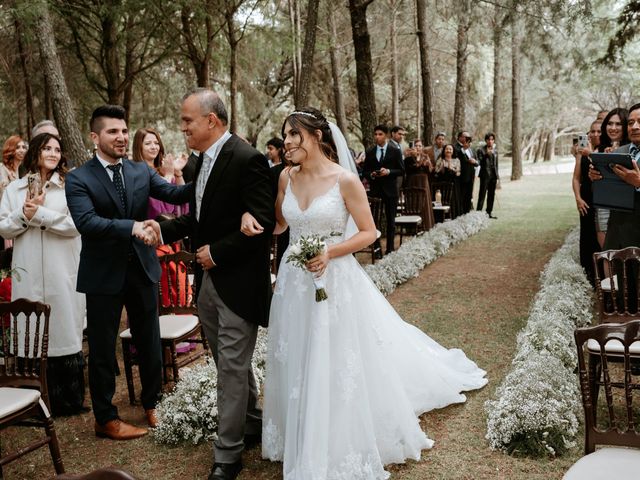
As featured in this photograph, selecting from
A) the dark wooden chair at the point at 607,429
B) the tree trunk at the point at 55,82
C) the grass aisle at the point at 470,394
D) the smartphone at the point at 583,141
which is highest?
the tree trunk at the point at 55,82

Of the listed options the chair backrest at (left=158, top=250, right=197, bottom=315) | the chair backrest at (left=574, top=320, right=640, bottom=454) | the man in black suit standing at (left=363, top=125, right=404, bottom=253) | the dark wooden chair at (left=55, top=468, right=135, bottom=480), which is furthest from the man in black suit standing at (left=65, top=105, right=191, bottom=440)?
the man in black suit standing at (left=363, top=125, right=404, bottom=253)

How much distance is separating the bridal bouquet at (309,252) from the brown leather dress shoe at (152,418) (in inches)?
72.9

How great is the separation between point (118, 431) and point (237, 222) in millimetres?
1925

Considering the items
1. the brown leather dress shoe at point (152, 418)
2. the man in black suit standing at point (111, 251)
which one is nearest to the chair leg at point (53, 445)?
the man in black suit standing at point (111, 251)

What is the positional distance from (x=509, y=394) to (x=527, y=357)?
770 mm

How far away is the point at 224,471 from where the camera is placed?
353 centimetres

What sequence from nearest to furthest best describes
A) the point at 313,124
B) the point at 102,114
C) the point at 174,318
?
the point at 313,124 < the point at 102,114 < the point at 174,318

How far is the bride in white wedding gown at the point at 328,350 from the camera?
11.2 ft

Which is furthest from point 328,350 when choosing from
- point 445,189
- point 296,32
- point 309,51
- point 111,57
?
point 296,32

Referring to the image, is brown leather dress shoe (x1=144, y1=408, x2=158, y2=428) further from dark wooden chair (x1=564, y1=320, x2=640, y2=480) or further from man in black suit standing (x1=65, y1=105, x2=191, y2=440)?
dark wooden chair (x1=564, y1=320, x2=640, y2=480)

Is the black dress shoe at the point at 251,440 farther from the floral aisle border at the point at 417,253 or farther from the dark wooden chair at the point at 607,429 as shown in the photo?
the floral aisle border at the point at 417,253

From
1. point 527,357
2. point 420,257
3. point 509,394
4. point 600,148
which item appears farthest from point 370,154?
point 509,394

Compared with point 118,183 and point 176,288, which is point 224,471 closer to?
point 118,183

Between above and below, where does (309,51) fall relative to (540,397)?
above
